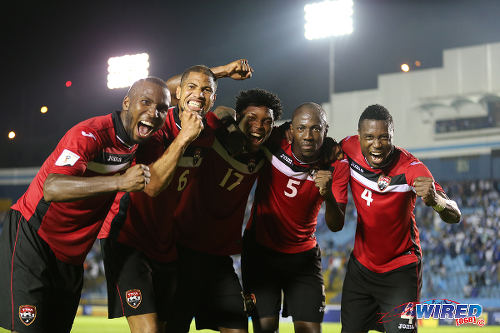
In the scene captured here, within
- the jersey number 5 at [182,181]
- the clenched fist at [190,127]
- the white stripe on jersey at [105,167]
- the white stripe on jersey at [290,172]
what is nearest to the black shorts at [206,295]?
the jersey number 5 at [182,181]

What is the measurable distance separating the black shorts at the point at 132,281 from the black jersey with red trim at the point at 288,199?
1143 mm

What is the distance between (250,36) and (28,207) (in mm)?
20884

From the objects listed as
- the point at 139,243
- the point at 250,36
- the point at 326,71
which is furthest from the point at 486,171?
the point at 139,243

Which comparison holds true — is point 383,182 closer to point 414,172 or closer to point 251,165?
point 414,172

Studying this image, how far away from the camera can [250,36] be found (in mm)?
23641

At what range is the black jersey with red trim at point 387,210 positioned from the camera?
15.2 feet

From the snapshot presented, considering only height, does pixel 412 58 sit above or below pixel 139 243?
above

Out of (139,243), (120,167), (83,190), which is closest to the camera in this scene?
(83,190)

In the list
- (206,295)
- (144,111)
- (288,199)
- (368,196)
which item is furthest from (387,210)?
(144,111)

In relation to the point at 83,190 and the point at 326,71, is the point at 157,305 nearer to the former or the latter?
the point at 83,190

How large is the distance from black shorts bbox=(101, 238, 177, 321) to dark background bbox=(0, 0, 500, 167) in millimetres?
17442

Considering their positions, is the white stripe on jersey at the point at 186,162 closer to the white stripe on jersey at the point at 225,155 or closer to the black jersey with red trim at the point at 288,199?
the white stripe on jersey at the point at 225,155

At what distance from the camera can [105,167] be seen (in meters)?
3.63

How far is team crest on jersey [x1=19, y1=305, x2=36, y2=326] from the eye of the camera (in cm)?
355
